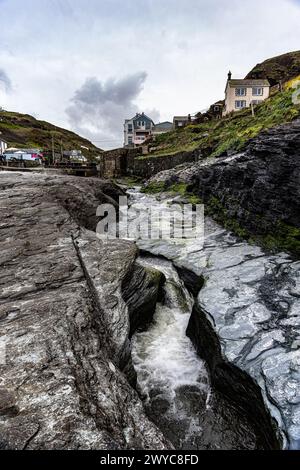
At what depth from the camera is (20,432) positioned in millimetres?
3029

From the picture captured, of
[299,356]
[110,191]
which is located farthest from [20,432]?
[110,191]

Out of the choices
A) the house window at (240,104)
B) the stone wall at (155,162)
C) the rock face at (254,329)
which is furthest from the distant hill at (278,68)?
the rock face at (254,329)

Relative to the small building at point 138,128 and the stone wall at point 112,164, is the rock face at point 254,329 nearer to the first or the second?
the stone wall at point 112,164

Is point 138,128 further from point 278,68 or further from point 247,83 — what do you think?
point 247,83

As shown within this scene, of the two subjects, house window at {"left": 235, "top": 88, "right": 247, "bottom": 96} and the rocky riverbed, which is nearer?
the rocky riverbed

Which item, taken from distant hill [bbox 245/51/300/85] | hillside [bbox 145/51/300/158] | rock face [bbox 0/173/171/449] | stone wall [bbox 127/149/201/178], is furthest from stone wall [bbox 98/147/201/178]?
distant hill [bbox 245/51/300/85]

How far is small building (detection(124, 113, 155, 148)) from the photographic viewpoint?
77.3 metres

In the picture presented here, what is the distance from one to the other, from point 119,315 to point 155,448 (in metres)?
3.30

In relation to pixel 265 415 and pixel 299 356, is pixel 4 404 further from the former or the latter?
pixel 299 356

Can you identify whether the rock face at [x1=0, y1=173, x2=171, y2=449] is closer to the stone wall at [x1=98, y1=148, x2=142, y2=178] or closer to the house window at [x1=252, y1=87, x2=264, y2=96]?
the stone wall at [x1=98, y1=148, x2=142, y2=178]

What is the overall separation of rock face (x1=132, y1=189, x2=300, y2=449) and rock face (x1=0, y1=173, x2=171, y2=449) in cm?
206

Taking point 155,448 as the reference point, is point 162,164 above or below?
above

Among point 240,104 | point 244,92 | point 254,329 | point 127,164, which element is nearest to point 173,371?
point 254,329

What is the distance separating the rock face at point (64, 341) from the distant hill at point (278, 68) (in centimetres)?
6268
